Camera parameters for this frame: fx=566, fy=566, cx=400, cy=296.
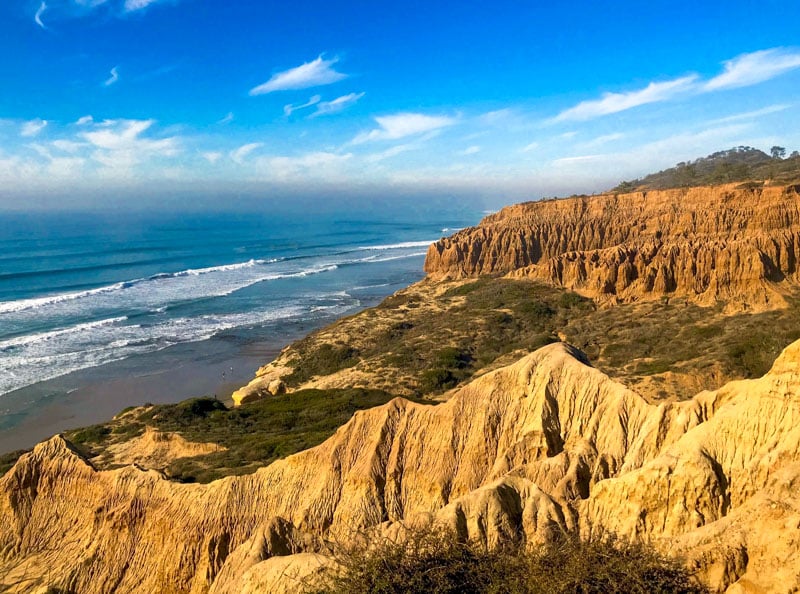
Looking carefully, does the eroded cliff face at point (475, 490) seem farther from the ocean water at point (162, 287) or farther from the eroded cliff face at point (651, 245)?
the ocean water at point (162, 287)

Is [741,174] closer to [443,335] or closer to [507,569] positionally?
[443,335]

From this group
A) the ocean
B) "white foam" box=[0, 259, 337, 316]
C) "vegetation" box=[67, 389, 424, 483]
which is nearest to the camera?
"vegetation" box=[67, 389, 424, 483]

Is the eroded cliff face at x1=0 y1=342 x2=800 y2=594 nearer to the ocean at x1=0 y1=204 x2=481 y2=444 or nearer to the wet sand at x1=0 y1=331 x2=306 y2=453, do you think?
the wet sand at x1=0 y1=331 x2=306 y2=453

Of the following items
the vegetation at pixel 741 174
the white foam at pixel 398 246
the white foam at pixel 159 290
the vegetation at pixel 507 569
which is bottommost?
the vegetation at pixel 507 569

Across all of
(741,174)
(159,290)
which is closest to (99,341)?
(159,290)

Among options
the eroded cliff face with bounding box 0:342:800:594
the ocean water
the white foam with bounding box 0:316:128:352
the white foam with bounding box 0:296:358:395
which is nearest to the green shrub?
Answer: the ocean water

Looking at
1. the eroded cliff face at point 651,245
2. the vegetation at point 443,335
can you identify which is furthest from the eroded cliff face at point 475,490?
the eroded cliff face at point 651,245

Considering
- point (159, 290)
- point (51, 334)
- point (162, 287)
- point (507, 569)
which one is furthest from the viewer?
point (162, 287)
